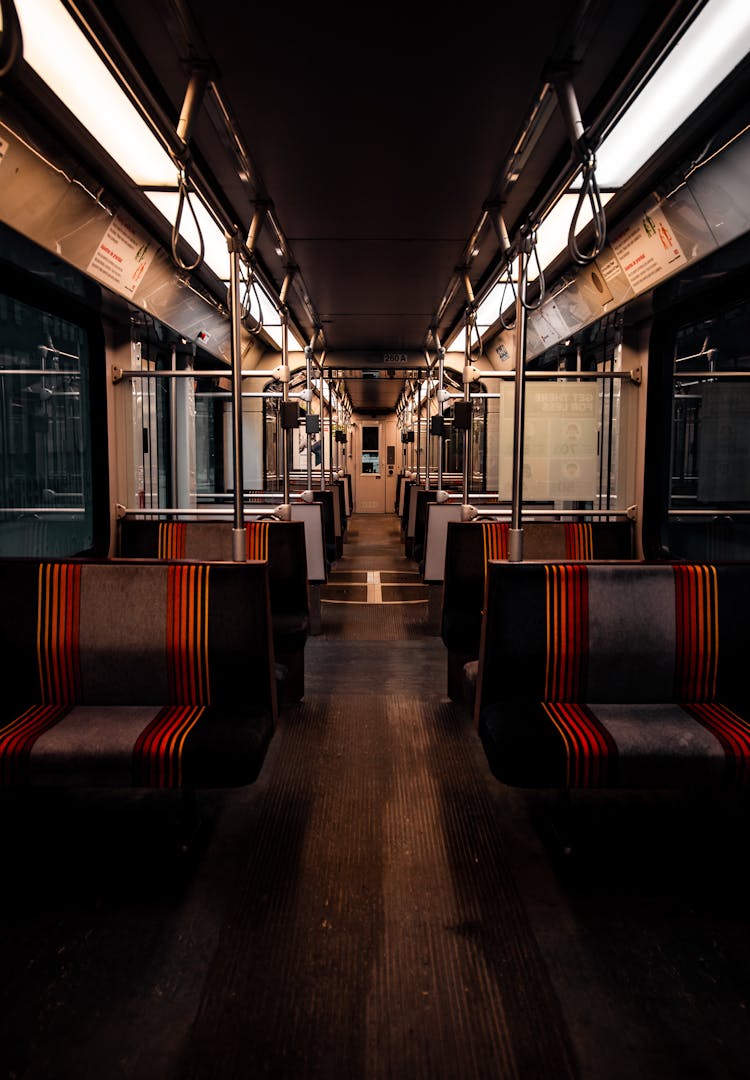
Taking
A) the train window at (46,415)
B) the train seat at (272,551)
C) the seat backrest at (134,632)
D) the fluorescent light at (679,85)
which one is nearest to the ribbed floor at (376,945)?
the seat backrest at (134,632)

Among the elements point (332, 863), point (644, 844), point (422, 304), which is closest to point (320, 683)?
point (332, 863)

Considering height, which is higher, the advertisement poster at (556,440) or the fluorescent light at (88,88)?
the fluorescent light at (88,88)

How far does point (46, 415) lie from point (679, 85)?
4821 millimetres

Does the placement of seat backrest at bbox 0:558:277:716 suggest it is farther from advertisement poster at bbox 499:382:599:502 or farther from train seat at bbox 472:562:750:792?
advertisement poster at bbox 499:382:599:502

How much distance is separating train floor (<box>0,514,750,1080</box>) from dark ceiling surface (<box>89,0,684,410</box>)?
255 cm

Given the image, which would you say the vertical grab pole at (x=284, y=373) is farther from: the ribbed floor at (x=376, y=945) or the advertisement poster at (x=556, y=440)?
the ribbed floor at (x=376, y=945)

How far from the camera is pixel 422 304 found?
593cm

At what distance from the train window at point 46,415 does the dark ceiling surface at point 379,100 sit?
1319 mm

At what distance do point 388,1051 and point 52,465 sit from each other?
Answer: 5185 mm

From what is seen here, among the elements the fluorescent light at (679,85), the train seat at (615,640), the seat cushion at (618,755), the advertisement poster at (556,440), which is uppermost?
the fluorescent light at (679,85)

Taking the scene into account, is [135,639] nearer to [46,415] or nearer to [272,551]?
[272,551]

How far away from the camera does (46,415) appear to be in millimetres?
5527

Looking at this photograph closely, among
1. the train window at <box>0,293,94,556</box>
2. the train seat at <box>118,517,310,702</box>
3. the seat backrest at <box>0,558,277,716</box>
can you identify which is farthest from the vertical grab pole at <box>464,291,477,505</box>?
the seat backrest at <box>0,558,277,716</box>

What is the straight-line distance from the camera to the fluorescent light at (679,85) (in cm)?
213
